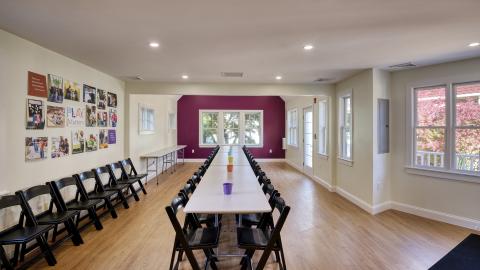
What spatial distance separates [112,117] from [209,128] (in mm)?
5422

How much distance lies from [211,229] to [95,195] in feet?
7.68

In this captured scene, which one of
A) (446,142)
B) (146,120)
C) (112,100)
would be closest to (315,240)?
(446,142)

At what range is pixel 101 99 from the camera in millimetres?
4559

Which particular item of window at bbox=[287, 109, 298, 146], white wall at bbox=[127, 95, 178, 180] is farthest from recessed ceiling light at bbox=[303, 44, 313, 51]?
window at bbox=[287, 109, 298, 146]

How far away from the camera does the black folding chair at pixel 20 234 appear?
2.30 meters

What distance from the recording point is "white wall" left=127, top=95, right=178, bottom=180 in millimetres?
5645

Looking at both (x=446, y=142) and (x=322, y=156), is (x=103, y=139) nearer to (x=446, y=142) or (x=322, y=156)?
(x=322, y=156)

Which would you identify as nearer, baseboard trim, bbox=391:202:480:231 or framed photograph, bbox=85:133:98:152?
baseboard trim, bbox=391:202:480:231

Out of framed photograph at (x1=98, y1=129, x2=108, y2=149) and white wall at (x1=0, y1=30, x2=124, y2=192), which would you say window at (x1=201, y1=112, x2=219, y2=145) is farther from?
white wall at (x1=0, y1=30, x2=124, y2=192)

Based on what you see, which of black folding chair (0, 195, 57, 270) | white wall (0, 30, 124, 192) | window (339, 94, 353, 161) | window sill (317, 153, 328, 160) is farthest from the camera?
window sill (317, 153, 328, 160)

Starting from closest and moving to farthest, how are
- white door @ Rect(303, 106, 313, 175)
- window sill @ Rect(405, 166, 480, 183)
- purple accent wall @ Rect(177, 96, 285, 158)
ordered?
window sill @ Rect(405, 166, 480, 183) < white door @ Rect(303, 106, 313, 175) < purple accent wall @ Rect(177, 96, 285, 158)

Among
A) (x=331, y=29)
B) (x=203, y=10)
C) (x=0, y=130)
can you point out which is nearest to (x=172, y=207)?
(x=203, y=10)

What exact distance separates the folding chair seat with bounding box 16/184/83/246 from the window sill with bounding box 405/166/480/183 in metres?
4.91

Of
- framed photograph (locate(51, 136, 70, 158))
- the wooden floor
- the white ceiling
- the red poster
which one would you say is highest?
the white ceiling
